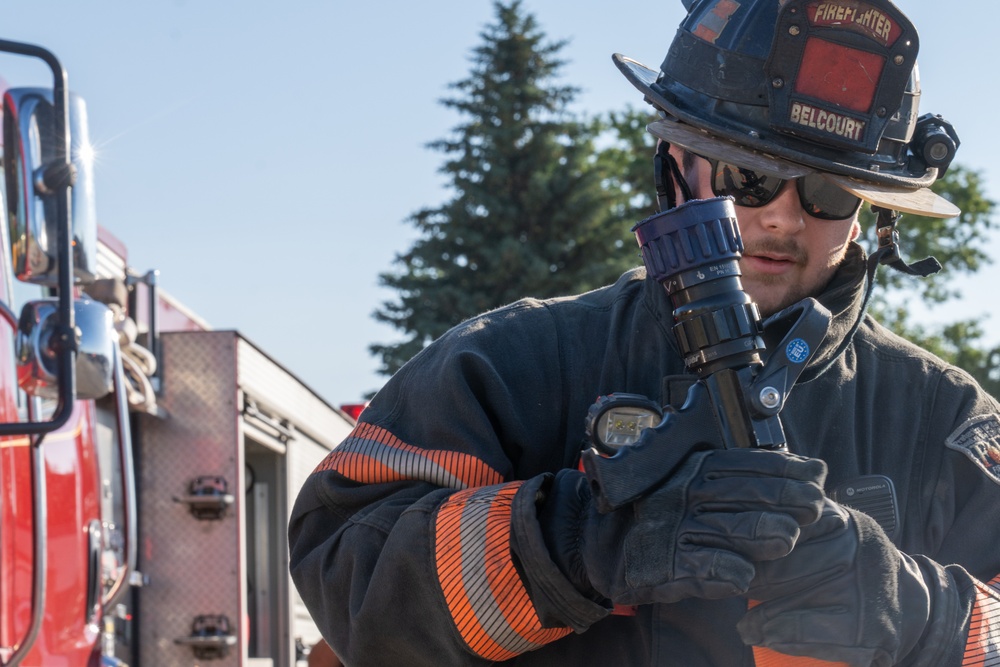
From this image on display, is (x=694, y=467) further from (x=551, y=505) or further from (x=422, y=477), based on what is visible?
(x=422, y=477)

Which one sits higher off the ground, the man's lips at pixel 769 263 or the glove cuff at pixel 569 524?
the man's lips at pixel 769 263

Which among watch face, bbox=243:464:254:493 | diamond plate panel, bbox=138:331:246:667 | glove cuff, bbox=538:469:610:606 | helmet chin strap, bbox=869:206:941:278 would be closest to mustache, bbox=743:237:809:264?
helmet chin strap, bbox=869:206:941:278

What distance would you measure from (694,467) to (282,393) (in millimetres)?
4514

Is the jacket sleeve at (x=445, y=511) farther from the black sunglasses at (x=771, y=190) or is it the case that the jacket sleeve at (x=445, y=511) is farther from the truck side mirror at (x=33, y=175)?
the truck side mirror at (x=33, y=175)

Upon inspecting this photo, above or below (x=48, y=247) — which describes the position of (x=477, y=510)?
below

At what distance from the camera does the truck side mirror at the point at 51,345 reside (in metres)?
2.73

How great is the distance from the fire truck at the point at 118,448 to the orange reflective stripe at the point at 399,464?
0.56 m

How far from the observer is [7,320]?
3.23m

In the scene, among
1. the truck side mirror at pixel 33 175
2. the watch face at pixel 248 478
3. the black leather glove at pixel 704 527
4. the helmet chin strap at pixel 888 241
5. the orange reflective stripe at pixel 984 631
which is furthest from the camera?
the watch face at pixel 248 478

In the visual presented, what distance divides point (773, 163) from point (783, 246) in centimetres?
16

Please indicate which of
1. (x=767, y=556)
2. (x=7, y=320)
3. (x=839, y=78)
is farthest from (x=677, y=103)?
(x=7, y=320)

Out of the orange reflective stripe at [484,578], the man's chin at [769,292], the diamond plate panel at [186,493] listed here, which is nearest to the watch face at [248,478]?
the diamond plate panel at [186,493]

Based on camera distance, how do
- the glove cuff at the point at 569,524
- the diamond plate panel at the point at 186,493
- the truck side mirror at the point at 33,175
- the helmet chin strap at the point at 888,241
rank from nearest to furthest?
the glove cuff at the point at 569,524 < the truck side mirror at the point at 33,175 < the helmet chin strap at the point at 888,241 < the diamond plate panel at the point at 186,493

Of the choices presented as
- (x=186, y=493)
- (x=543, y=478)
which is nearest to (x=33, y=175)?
(x=543, y=478)
